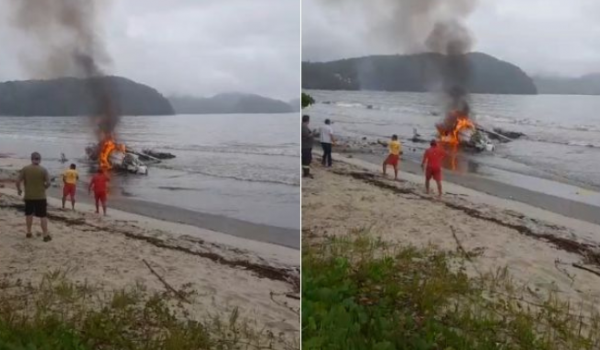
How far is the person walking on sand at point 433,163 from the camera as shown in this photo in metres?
3.19

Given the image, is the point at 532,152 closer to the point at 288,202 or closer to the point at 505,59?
the point at 505,59

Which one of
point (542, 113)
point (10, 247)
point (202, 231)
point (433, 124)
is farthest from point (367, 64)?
point (10, 247)

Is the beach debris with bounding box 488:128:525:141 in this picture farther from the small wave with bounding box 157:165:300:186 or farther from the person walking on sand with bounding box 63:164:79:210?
the person walking on sand with bounding box 63:164:79:210

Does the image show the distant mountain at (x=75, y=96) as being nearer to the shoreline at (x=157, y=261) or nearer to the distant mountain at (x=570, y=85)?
the shoreline at (x=157, y=261)

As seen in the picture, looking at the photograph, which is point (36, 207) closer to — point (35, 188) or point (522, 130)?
point (35, 188)

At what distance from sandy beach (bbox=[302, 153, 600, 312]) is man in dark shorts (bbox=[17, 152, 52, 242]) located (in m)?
1.26

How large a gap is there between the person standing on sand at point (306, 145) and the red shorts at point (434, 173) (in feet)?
1.93

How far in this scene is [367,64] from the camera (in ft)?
10.6

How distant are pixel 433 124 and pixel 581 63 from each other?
71 centimetres

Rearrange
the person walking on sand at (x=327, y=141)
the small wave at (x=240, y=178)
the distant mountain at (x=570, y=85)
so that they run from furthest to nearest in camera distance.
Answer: the person walking on sand at (x=327, y=141)
the small wave at (x=240, y=178)
the distant mountain at (x=570, y=85)

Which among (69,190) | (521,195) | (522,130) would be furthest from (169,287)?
(522,130)

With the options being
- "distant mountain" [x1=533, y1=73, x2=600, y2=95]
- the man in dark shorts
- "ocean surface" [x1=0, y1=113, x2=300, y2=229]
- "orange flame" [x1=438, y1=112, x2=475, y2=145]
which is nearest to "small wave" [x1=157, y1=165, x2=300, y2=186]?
"ocean surface" [x1=0, y1=113, x2=300, y2=229]

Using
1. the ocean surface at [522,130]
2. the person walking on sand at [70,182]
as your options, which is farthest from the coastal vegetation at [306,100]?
the person walking on sand at [70,182]

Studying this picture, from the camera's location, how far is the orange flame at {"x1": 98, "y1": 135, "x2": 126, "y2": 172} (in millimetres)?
3150
